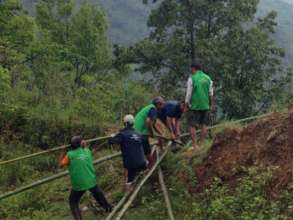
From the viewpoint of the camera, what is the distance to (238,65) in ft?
99.4

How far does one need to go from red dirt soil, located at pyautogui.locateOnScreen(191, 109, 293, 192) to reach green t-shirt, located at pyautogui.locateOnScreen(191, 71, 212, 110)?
78 centimetres

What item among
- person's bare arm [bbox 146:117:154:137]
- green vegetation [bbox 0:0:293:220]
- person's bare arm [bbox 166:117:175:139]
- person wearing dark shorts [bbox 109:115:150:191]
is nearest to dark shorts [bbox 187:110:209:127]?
person's bare arm [bbox 166:117:175:139]

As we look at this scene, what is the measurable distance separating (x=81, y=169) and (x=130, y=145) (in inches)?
43.5

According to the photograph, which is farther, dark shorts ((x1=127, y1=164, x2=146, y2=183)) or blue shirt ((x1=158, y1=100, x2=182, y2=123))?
blue shirt ((x1=158, y1=100, x2=182, y2=123))

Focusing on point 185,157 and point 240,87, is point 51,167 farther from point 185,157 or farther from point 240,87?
point 240,87

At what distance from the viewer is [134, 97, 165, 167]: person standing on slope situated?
11.1 m

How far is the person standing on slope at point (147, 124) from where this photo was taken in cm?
1107

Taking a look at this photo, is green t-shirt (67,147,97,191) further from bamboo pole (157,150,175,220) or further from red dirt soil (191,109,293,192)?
red dirt soil (191,109,293,192)

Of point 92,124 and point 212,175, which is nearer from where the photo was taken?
point 212,175

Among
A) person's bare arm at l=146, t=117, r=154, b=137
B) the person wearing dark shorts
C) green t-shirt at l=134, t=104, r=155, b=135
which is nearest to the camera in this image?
the person wearing dark shorts

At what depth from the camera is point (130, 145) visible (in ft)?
33.3

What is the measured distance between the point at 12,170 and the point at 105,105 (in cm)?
565

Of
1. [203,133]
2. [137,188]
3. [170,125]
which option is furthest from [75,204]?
[203,133]

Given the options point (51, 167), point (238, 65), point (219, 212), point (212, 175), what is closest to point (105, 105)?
point (51, 167)
